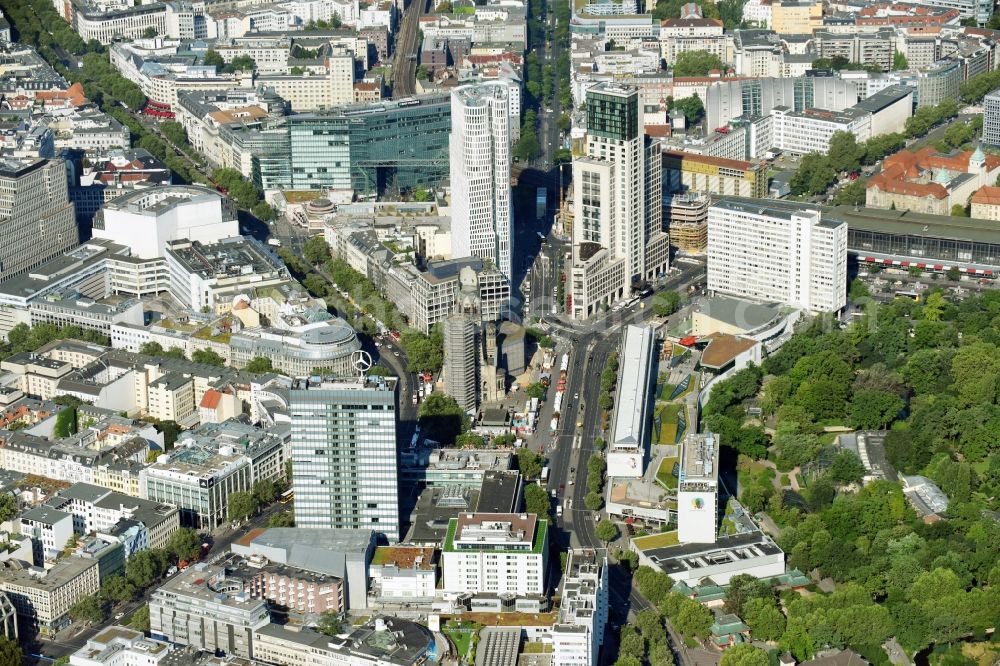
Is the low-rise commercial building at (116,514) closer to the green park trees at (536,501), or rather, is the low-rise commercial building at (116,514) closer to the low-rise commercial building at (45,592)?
the low-rise commercial building at (45,592)

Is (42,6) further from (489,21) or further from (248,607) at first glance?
(248,607)

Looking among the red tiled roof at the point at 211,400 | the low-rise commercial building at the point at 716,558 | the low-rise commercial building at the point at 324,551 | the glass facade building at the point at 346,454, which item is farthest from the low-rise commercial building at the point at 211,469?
the low-rise commercial building at the point at 716,558

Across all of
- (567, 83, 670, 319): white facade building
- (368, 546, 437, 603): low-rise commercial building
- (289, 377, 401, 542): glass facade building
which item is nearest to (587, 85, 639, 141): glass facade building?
(567, 83, 670, 319): white facade building

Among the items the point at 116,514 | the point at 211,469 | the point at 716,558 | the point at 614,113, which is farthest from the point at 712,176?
the point at 116,514

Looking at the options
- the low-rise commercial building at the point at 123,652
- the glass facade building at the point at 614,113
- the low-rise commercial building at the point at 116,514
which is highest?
the glass facade building at the point at 614,113

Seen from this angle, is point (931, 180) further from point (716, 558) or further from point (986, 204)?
point (716, 558)

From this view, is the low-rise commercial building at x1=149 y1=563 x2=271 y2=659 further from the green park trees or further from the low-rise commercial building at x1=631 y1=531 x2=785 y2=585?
the low-rise commercial building at x1=631 y1=531 x2=785 y2=585
